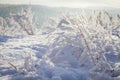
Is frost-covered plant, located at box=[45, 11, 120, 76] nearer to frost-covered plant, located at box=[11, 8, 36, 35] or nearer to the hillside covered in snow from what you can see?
the hillside covered in snow

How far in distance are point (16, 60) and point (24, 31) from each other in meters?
7.02

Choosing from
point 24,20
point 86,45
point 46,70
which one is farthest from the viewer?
point 24,20

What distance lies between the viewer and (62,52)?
465 cm

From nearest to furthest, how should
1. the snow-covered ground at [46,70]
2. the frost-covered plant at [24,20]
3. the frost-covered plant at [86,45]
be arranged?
the snow-covered ground at [46,70] < the frost-covered plant at [86,45] < the frost-covered plant at [24,20]

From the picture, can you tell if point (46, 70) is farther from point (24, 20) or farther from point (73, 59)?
point (24, 20)

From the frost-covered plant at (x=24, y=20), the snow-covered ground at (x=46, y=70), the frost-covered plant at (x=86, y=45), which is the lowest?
the frost-covered plant at (x=24, y=20)

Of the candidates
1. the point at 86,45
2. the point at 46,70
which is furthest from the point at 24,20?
the point at 46,70

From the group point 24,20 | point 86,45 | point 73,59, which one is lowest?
point 24,20

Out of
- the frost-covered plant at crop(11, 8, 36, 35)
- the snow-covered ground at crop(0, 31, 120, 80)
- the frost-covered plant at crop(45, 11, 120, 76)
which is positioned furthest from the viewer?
Answer: the frost-covered plant at crop(11, 8, 36, 35)

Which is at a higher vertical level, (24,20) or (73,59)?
(73,59)

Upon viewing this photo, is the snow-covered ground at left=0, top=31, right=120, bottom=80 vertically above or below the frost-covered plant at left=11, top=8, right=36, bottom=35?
above

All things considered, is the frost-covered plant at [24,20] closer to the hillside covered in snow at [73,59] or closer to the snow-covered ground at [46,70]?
the hillside covered in snow at [73,59]

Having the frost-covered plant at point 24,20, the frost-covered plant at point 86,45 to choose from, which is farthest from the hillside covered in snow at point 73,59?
the frost-covered plant at point 24,20

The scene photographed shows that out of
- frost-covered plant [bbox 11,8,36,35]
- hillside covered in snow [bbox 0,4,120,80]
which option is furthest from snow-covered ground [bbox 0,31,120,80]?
frost-covered plant [bbox 11,8,36,35]
